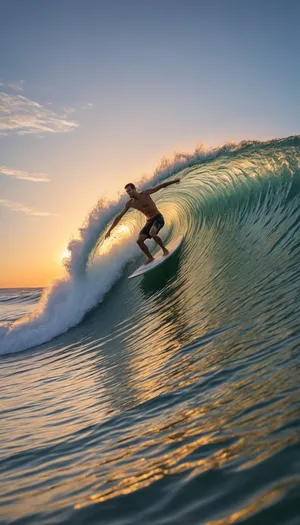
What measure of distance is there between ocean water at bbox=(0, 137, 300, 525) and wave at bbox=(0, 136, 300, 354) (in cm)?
9

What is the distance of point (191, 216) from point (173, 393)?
1140cm

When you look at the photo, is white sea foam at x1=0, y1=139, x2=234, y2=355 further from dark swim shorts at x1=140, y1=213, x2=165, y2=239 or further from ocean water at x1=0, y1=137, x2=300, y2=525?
dark swim shorts at x1=140, y1=213, x2=165, y2=239

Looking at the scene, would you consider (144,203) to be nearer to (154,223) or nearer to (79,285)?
(154,223)

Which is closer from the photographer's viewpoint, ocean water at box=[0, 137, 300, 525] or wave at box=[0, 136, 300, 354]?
ocean water at box=[0, 137, 300, 525]

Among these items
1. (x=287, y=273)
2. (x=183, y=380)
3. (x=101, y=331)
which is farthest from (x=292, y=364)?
(x=101, y=331)

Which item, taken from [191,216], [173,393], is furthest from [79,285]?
[173,393]

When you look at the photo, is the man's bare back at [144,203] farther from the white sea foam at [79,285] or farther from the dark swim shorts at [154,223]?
the white sea foam at [79,285]

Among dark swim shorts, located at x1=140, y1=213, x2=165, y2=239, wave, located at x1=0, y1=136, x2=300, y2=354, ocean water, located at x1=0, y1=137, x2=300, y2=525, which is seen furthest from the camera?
wave, located at x1=0, y1=136, x2=300, y2=354

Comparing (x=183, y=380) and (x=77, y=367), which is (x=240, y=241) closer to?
(x=77, y=367)

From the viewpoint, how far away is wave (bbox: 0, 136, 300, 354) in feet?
35.8

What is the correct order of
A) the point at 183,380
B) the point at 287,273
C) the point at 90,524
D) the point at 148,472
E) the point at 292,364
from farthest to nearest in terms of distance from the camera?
the point at 287,273
the point at 183,380
the point at 292,364
the point at 148,472
the point at 90,524

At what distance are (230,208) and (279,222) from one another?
11.7ft

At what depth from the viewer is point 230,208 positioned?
1295cm

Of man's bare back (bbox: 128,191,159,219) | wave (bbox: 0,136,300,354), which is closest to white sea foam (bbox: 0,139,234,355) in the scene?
wave (bbox: 0,136,300,354)
